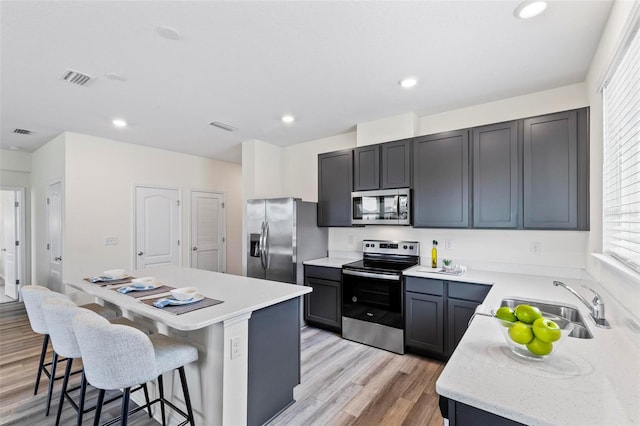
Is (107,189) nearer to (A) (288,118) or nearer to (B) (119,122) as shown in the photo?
(B) (119,122)

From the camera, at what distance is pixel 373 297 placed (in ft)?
10.6

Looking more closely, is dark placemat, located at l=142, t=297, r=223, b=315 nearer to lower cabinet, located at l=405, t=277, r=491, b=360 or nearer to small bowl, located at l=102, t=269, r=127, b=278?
small bowl, located at l=102, t=269, r=127, b=278

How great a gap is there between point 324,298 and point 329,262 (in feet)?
1.51

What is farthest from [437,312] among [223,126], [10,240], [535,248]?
[10,240]

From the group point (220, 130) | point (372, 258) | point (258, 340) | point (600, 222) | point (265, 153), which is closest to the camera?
point (258, 340)

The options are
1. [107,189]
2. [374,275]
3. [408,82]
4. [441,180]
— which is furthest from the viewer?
[107,189]

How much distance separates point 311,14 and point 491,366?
1983mm

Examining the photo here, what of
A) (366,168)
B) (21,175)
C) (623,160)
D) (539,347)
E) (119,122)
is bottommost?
(539,347)

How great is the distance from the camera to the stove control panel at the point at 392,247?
348 centimetres


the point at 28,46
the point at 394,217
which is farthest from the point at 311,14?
the point at 394,217

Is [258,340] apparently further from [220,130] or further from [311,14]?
[220,130]

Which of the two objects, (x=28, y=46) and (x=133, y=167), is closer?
(x=28, y=46)

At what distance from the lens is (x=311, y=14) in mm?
1751

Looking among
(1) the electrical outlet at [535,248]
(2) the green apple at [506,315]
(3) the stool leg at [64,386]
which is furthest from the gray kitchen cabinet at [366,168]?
(3) the stool leg at [64,386]
